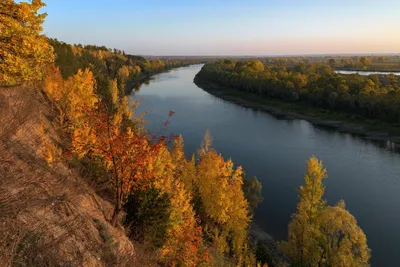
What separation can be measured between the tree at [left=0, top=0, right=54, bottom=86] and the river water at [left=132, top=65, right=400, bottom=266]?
82.3ft

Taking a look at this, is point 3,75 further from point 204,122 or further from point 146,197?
point 204,122

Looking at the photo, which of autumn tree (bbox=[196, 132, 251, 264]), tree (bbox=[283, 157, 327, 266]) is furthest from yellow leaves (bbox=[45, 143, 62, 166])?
tree (bbox=[283, 157, 327, 266])

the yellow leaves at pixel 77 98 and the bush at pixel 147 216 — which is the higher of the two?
the yellow leaves at pixel 77 98

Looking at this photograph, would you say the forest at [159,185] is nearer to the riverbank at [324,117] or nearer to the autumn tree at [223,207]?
the autumn tree at [223,207]

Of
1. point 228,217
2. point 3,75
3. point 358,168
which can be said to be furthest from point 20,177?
point 358,168

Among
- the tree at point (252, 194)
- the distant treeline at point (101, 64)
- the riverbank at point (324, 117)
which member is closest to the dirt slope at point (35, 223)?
the tree at point (252, 194)

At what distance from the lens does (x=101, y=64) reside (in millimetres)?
A: 90812

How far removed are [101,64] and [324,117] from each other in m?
67.5

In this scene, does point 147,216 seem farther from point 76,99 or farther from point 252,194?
point 252,194

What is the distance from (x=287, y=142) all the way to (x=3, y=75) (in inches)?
1895

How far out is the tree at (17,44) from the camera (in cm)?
1117

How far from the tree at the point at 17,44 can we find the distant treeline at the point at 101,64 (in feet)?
85.0

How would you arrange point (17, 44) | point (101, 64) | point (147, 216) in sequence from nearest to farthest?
1. point (17, 44)
2. point (147, 216)
3. point (101, 64)

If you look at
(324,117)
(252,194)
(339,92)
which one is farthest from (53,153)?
(339,92)
